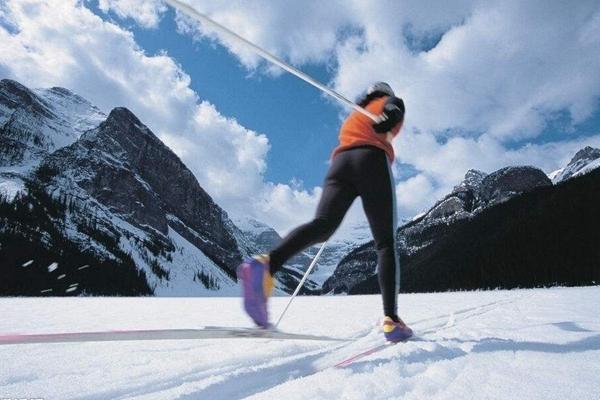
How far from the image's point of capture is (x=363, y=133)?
2.95 metres

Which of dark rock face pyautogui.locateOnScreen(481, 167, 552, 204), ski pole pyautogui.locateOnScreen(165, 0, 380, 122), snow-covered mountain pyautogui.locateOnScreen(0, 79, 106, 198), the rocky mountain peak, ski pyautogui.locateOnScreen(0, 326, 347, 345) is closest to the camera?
ski pyautogui.locateOnScreen(0, 326, 347, 345)

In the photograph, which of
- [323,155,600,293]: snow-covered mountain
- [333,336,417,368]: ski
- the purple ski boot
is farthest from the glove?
[323,155,600,293]: snow-covered mountain

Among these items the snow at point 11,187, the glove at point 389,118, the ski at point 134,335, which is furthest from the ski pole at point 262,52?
the snow at point 11,187

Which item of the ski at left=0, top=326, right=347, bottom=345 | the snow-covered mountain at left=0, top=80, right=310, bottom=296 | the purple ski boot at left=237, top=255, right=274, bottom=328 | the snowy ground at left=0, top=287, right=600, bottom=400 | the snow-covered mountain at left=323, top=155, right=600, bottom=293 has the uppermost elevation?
the snow-covered mountain at left=0, top=80, right=310, bottom=296

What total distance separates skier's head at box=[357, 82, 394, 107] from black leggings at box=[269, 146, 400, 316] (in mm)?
655

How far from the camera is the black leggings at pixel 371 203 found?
2.76 meters

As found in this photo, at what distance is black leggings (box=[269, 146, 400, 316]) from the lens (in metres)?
2.76

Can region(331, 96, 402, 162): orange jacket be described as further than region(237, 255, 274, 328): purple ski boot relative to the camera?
Yes

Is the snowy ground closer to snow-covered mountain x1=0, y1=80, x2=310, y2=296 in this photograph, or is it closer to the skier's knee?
the skier's knee

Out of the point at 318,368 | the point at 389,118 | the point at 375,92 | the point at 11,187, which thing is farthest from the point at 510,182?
the point at 318,368

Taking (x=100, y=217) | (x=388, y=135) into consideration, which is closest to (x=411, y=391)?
(x=388, y=135)

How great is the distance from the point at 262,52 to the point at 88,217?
15810 centimetres

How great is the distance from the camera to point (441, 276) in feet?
302

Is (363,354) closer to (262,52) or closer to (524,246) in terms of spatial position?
(262,52)
